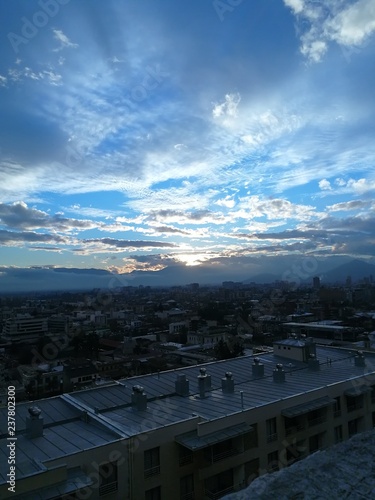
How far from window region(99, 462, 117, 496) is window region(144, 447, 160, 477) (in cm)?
43

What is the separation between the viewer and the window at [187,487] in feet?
16.6

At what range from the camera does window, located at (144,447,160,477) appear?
4762mm

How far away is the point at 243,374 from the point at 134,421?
131 inches

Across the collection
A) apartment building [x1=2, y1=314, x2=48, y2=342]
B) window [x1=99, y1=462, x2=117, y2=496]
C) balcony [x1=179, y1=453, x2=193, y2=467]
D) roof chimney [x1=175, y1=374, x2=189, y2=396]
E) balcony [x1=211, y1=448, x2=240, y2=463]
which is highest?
roof chimney [x1=175, y1=374, x2=189, y2=396]

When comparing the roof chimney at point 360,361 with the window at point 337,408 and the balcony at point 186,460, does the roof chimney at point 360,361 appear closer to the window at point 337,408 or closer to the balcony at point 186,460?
the window at point 337,408

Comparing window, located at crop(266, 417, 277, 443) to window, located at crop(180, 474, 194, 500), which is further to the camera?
window, located at crop(266, 417, 277, 443)

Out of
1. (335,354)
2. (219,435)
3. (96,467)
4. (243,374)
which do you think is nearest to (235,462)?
(219,435)

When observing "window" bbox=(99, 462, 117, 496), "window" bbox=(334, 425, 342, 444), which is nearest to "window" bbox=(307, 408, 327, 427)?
"window" bbox=(334, 425, 342, 444)

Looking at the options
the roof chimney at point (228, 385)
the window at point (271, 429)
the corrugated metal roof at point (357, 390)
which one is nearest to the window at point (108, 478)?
the window at point (271, 429)

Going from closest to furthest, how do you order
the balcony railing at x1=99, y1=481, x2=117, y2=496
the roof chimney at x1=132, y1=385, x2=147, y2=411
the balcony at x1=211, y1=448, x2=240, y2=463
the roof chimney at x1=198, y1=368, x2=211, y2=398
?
the balcony railing at x1=99, y1=481, x2=117, y2=496 < the balcony at x1=211, y1=448, x2=240, y2=463 < the roof chimney at x1=132, y1=385, x2=147, y2=411 < the roof chimney at x1=198, y1=368, x2=211, y2=398

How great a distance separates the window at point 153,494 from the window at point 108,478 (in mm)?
511

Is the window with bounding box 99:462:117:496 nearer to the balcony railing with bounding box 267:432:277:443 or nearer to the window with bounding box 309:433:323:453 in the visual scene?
the balcony railing with bounding box 267:432:277:443

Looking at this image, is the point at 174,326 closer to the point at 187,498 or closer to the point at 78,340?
the point at 78,340

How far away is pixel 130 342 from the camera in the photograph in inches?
1157
